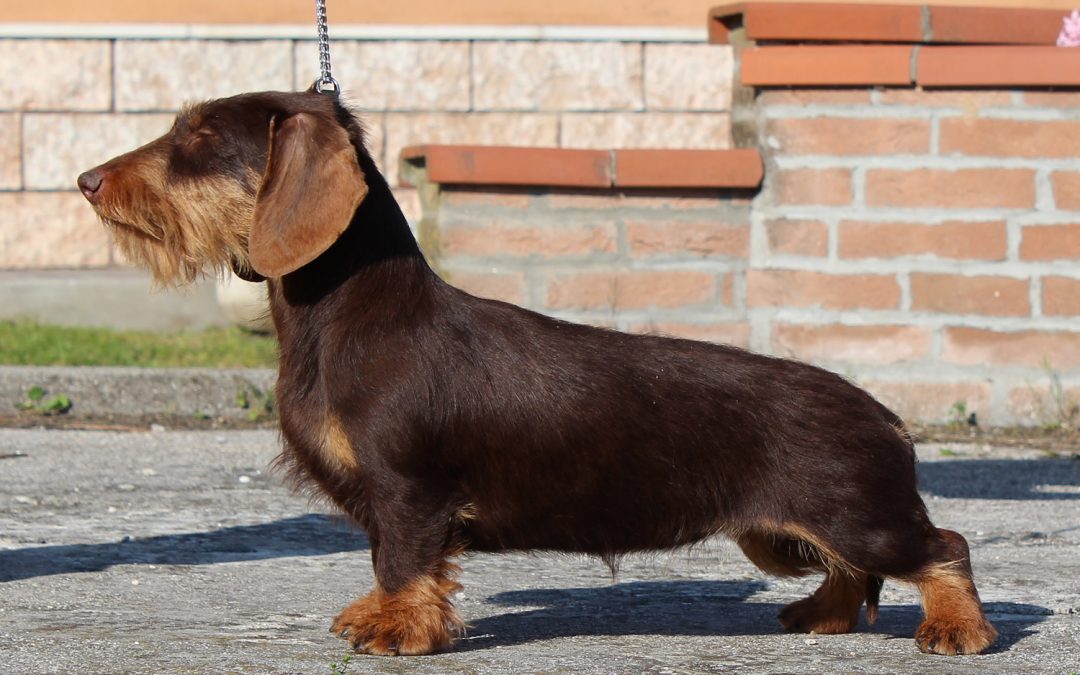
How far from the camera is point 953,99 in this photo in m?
7.80

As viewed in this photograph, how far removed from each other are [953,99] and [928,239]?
2.28 ft

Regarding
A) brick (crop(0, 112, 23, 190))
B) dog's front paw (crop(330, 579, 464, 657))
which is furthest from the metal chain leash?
brick (crop(0, 112, 23, 190))

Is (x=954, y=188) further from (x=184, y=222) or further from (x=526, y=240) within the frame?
(x=184, y=222)

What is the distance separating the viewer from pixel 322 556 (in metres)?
5.28

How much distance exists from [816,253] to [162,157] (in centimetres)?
443

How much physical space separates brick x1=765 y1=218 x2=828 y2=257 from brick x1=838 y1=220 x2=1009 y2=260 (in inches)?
4.2

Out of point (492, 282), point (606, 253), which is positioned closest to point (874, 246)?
point (606, 253)

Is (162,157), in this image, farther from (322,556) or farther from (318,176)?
(322,556)

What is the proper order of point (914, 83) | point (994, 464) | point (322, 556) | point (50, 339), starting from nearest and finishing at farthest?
point (322, 556), point (994, 464), point (914, 83), point (50, 339)

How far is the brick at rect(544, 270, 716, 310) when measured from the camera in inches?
311

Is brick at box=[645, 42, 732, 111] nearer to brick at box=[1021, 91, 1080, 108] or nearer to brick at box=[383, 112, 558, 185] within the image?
brick at box=[383, 112, 558, 185]

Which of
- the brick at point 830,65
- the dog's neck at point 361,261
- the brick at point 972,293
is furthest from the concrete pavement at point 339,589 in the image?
the brick at point 830,65

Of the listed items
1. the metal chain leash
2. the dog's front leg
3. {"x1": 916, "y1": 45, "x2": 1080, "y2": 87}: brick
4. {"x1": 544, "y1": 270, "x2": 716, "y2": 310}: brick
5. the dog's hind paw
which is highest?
{"x1": 916, "y1": 45, "x2": 1080, "y2": 87}: brick

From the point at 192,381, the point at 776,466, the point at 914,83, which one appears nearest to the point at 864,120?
the point at 914,83
